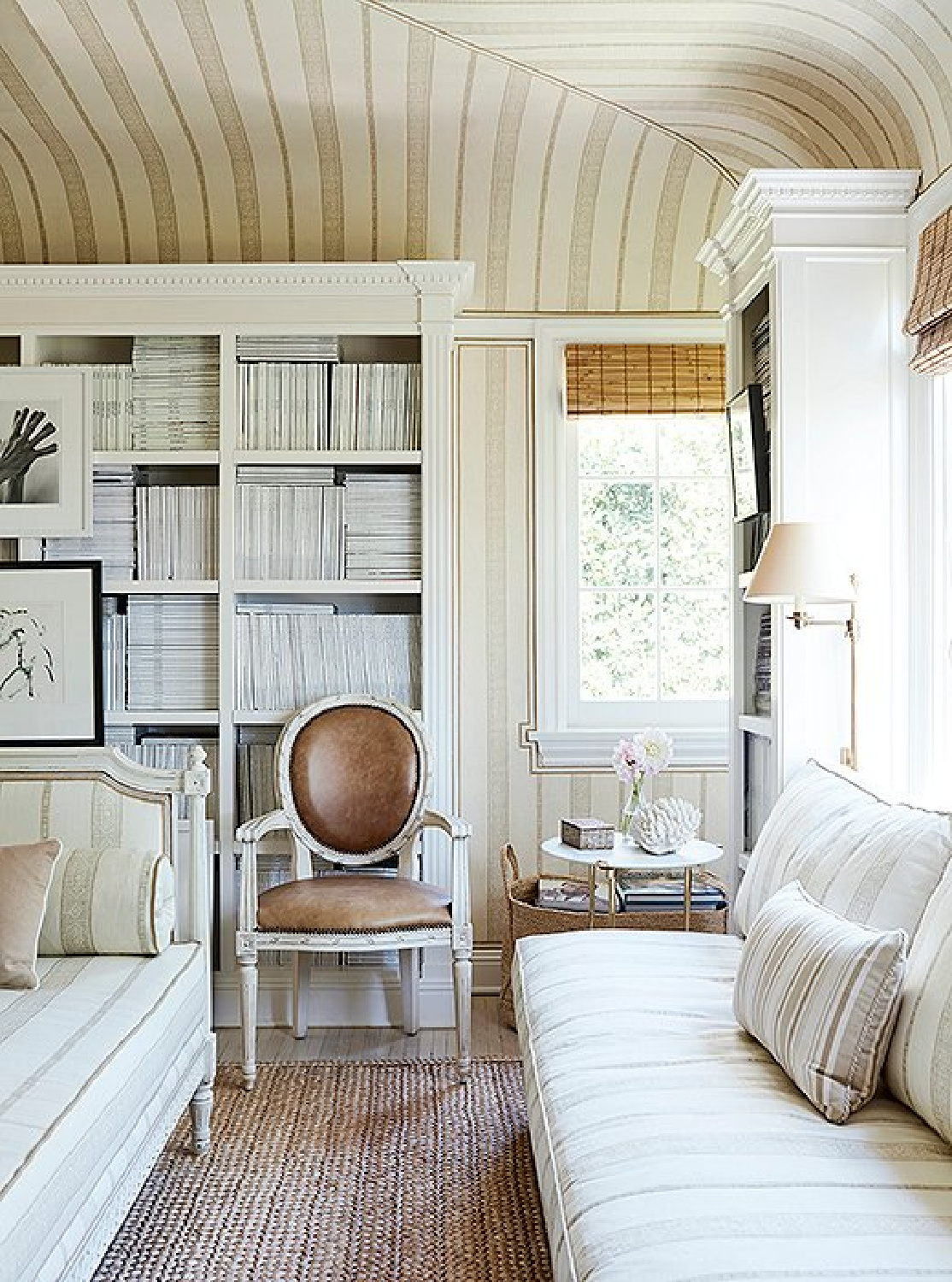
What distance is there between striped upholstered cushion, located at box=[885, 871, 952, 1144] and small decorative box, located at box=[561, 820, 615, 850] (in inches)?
64.5

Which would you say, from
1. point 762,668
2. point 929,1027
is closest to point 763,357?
point 762,668

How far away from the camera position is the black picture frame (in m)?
3.68

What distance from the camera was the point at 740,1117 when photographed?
2055mm

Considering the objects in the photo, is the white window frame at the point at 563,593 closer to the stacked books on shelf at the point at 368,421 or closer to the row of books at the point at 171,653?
the stacked books on shelf at the point at 368,421

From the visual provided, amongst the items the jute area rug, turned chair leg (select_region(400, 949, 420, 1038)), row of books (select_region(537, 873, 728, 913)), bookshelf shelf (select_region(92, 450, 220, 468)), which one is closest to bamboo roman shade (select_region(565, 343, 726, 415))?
bookshelf shelf (select_region(92, 450, 220, 468))

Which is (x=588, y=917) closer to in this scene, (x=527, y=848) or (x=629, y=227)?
(x=527, y=848)

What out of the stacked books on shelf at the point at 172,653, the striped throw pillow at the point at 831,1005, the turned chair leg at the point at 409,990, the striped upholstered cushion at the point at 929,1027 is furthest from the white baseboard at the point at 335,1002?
the striped upholstered cushion at the point at 929,1027

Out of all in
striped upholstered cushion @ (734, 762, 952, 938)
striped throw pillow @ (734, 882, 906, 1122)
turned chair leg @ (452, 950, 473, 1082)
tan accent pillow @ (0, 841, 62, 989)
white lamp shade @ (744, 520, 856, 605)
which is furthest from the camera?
turned chair leg @ (452, 950, 473, 1082)

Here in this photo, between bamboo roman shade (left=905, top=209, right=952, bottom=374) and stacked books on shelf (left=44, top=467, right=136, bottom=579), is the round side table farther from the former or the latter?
stacked books on shelf (left=44, top=467, right=136, bottom=579)

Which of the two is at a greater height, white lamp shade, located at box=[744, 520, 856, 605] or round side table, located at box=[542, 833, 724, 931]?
white lamp shade, located at box=[744, 520, 856, 605]

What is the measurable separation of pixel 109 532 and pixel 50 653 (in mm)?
415

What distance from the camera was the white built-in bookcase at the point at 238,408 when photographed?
418cm

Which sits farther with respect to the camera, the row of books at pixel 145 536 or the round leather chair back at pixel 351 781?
the row of books at pixel 145 536

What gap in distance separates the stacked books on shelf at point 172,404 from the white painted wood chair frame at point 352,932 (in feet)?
3.05
